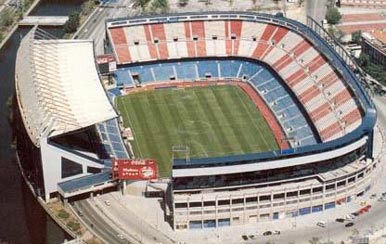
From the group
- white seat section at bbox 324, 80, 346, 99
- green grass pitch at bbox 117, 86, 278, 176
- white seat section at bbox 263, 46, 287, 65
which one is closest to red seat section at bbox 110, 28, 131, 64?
green grass pitch at bbox 117, 86, 278, 176

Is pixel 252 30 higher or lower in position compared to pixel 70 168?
higher

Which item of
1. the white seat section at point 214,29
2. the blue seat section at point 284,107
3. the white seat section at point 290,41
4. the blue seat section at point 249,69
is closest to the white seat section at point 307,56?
the white seat section at point 290,41

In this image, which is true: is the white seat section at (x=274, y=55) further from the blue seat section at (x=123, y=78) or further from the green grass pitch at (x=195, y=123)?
the blue seat section at (x=123, y=78)

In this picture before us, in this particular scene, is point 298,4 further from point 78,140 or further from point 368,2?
point 78,140

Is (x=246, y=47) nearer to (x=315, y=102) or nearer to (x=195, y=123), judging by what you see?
(x=195, y=123)

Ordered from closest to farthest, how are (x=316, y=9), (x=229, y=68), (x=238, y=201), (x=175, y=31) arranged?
1. (x=238, y=201)
2. (x=229, y=68)
3. (x=175, y=31)
4. (x=316, y=9)

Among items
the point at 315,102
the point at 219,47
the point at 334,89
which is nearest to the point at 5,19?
the point at 219,47

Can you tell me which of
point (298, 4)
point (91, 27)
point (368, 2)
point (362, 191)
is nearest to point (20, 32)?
point (91, 27)
